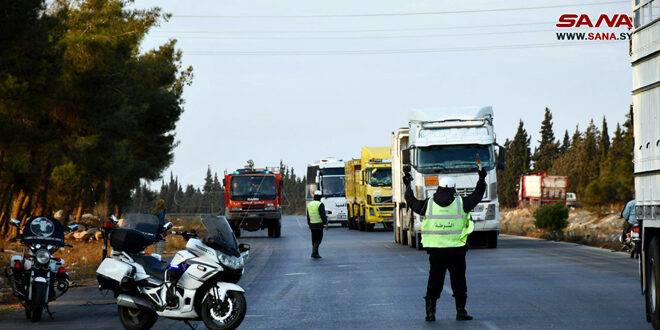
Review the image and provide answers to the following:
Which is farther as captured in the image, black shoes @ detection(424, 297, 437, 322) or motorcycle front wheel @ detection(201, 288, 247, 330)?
black shoes @ detection(424, 297, 437, 322)

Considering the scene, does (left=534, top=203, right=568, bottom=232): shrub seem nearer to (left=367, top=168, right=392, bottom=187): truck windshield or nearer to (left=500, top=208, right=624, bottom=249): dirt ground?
(left=500, top=208, right=624, bottom=249): dirt ground

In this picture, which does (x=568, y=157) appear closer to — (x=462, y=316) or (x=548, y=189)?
(x=548, y=189)

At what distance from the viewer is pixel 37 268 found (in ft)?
43.5

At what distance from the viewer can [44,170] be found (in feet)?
127

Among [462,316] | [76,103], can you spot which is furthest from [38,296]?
[76,103]

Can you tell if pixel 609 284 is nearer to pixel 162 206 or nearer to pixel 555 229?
pixel 162 206

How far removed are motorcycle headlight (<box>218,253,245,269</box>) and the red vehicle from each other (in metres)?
32.7

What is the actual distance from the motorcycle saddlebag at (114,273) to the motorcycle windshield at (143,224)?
0.52 m

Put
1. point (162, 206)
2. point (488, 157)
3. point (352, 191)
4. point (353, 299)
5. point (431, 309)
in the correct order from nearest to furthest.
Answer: point (431, 309) → point (353, 299) → point (162, 206) → point (488, 157) → point (352, 191)

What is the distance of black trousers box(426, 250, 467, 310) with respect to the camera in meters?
12.9

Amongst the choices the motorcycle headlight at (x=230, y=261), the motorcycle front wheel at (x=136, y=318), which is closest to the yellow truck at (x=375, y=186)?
the motorcycle front wheel at (x=136, y=318)

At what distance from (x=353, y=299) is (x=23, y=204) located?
25526 mm

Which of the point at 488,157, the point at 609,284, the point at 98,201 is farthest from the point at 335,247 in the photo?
the point at 98,201

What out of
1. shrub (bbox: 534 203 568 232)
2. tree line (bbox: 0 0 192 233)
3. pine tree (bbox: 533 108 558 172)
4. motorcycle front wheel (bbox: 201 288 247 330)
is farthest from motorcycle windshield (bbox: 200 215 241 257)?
pine tree (bbox: 533 108 558 172)
